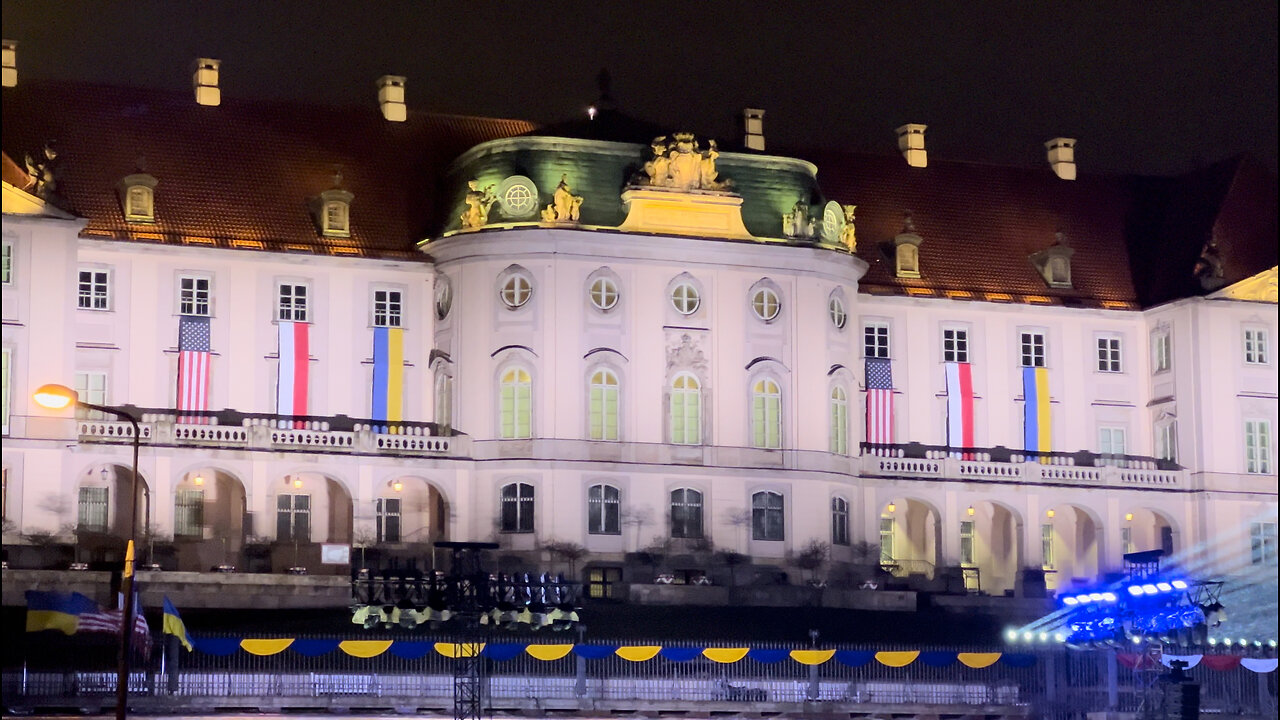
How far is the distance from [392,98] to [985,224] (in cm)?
1982

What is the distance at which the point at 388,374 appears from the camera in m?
77.0

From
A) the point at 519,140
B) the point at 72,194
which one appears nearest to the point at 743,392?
the point at 519,140

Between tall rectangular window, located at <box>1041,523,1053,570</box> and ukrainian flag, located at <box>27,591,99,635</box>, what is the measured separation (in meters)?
36.4

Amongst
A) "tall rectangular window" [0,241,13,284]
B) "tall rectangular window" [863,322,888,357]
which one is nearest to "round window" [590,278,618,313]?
Result: "tall rectangular window" [863,322,888,357]

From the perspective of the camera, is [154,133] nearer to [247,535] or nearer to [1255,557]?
[247,535]

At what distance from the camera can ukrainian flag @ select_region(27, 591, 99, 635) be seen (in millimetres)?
52625

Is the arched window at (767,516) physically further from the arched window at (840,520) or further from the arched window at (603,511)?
the arched window at (603,511)

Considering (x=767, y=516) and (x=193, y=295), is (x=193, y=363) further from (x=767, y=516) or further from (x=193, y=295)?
(x=767, y=516)

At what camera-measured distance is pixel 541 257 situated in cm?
7525

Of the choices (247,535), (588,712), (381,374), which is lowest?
(588,712)

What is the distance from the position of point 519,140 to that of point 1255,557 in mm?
26151

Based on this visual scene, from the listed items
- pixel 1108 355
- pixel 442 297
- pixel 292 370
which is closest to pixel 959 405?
pixel 1108 355

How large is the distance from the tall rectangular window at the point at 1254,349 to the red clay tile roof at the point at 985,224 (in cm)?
400

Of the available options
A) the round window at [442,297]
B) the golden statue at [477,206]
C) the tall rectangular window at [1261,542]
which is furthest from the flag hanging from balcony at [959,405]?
the round window at [442,297]
